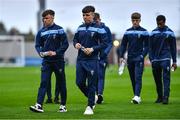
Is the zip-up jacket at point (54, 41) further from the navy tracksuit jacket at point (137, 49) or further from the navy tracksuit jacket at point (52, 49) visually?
the navy tracksuit jacket at point (137, 49)

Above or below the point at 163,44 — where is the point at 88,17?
above

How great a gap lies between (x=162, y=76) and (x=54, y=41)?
3.89 meters

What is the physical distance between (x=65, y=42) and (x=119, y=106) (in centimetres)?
266

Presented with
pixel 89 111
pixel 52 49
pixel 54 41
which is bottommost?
pixel 89 111

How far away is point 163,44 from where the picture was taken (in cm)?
1966

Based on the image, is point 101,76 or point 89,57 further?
point 101,76

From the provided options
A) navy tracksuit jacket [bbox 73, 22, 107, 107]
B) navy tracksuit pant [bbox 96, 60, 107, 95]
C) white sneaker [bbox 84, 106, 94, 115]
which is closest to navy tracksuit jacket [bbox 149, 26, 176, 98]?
navy tracksuit pant [bbox 96, 60, 107, 95]

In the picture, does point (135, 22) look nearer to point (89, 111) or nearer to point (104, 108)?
point (104, 108)

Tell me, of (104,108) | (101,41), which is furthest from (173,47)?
(101,41)

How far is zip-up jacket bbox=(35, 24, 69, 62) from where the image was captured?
17047 mm

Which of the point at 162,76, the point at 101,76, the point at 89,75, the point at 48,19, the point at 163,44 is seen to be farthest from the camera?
the point at 101,76

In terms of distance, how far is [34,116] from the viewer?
16.2 m

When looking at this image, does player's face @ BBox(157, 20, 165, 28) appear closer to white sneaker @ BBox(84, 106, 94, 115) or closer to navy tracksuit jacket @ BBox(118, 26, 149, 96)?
navy tracksuit jacket @ BBox(118, 26, 149, 96)

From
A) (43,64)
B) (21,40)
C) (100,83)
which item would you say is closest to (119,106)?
(100,83)
